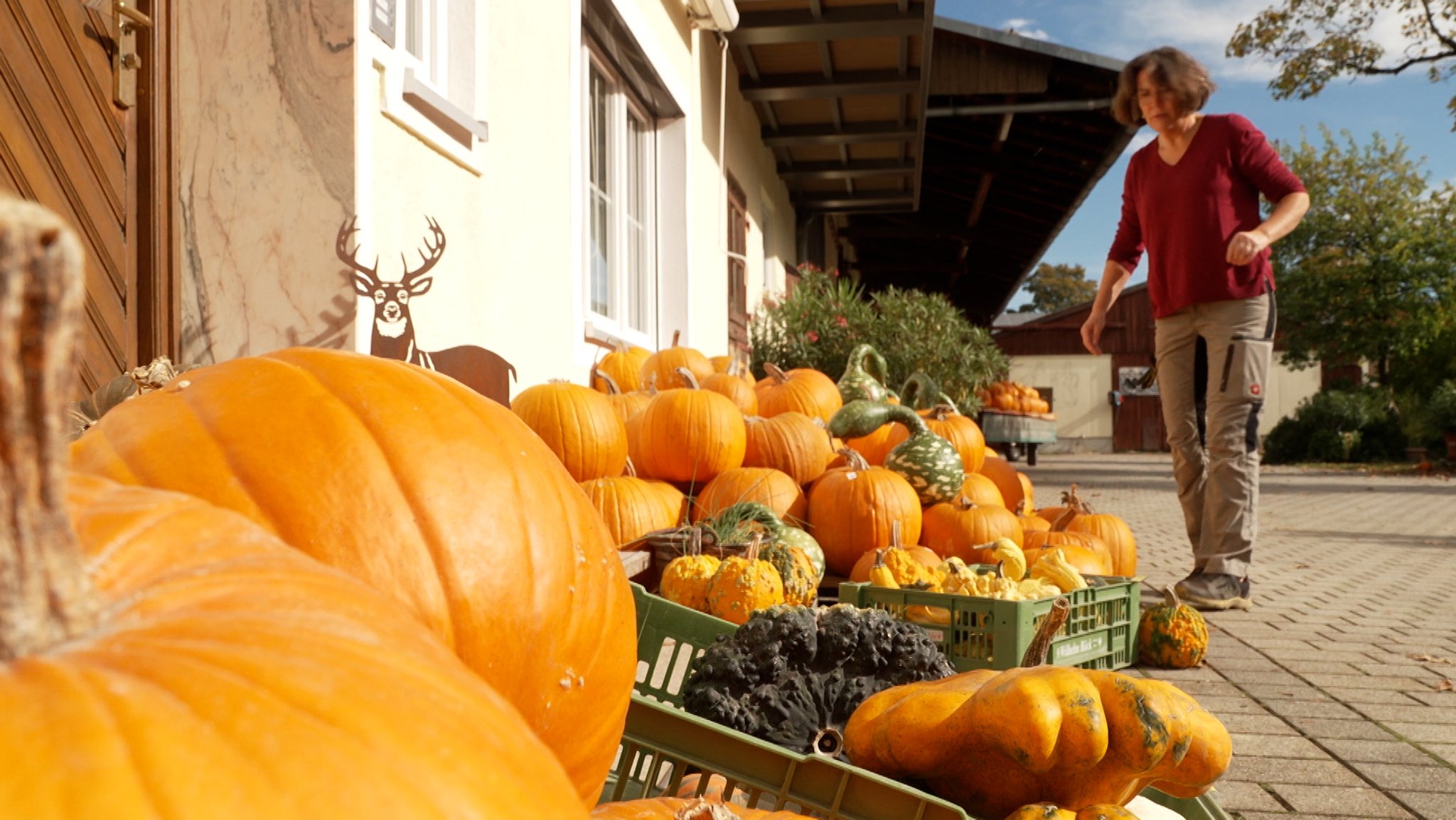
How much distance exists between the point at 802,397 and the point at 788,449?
1.04 metres

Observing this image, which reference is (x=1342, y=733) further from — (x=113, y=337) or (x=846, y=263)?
(x=846, y=263)

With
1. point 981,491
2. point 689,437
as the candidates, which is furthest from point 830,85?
point 689,437

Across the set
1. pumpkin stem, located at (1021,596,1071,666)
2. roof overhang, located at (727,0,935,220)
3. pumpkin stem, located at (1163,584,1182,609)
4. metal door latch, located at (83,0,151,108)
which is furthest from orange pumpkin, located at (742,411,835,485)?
roof overhang, located at (727,0,935,220)

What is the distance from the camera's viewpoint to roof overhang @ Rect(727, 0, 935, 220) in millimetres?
8680

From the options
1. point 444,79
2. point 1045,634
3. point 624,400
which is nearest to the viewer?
point 1045,634

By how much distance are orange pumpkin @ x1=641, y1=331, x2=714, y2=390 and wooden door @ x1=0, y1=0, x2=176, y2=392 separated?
10.0 ft

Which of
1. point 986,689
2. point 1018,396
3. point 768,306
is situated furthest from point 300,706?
point 1018,396

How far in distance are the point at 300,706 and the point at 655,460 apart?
4.35 meters

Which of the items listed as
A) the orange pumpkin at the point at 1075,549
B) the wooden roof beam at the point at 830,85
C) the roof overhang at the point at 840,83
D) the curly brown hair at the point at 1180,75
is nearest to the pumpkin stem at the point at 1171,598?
the orange pumpkin at the point at 1075,549

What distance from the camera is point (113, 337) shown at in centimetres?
278

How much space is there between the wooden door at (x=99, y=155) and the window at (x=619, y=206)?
106 inches

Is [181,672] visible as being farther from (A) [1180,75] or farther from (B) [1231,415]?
(A) [1180,75]

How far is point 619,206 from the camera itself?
674 cm

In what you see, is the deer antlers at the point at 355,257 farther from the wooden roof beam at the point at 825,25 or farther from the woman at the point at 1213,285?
the wooden roof beam at the point at 825,25
